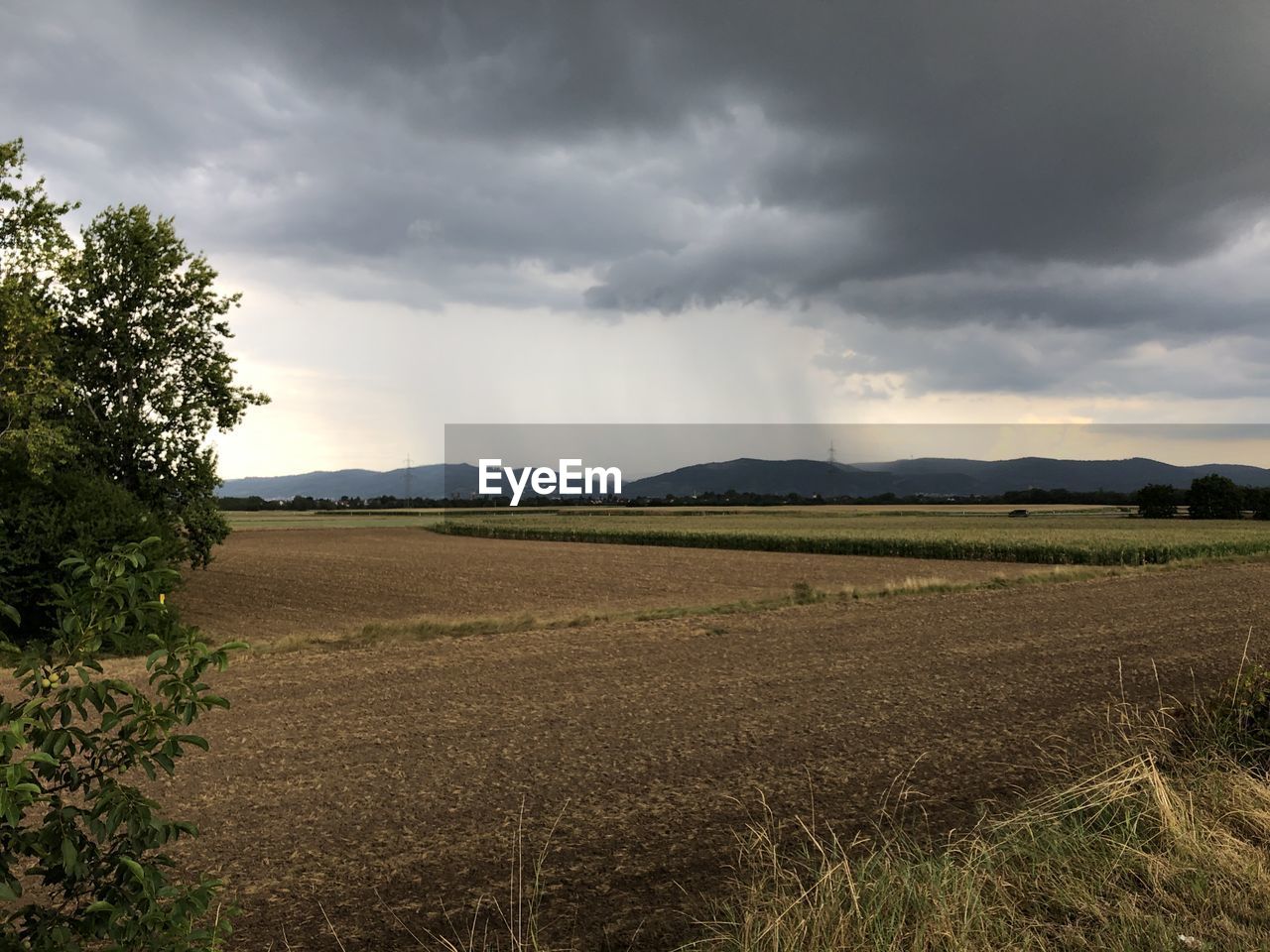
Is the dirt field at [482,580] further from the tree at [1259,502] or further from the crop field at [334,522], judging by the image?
the tree at [1259,502]

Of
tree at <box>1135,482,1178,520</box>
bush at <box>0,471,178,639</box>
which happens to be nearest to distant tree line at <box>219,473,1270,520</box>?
tree at <box>1135,482,1178,520</box>

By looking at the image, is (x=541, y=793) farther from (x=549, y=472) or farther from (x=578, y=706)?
(x=549, y=472)

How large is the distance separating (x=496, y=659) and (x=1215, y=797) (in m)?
10.5

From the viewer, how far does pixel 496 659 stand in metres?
14.4

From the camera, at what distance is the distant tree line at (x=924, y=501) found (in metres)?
93.8

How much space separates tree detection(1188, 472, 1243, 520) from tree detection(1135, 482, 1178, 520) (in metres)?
1.69

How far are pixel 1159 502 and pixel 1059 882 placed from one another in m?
109

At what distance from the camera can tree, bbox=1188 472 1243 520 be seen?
93375 mm

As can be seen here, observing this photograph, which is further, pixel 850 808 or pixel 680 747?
pixel 680 747

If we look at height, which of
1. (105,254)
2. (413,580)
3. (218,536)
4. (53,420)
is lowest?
(413,580)

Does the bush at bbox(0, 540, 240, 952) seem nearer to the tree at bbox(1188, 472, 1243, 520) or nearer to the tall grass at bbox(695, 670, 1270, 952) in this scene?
the tall grass at bbox(695, 670, 1270, 952)

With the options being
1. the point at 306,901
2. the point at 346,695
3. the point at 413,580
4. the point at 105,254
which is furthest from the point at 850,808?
the point at 413,580

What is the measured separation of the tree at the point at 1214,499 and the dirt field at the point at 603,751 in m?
91.4

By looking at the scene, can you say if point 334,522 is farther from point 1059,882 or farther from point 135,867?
point 135,867
